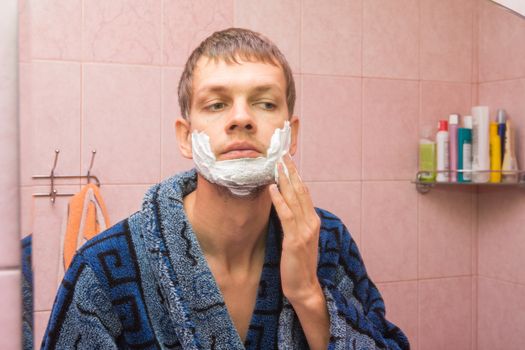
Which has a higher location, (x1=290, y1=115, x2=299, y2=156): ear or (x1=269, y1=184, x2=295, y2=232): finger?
(x1=290, y1=115, x2=299, y2=156): ear

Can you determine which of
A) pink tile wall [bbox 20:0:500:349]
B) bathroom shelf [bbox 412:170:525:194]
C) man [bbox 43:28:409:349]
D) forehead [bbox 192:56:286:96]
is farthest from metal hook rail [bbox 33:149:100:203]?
bathroom shelf [bbox 412:170:525:194]

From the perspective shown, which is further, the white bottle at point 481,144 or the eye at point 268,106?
the white bottle at point 481,144

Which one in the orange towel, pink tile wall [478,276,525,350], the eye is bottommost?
pink tile wall [478,276,525,350]

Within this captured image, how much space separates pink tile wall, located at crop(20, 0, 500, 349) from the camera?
119 cm

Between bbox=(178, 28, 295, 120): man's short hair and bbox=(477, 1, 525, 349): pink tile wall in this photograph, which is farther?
bbox=(477, 1, 525, 349): pink tile wall

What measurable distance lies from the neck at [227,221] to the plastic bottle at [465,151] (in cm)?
85

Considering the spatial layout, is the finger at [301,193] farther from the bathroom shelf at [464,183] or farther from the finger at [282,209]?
Result: the bathroom shelf at [464,183]

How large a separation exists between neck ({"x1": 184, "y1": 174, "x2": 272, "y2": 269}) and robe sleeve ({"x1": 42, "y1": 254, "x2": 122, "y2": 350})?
179 mm

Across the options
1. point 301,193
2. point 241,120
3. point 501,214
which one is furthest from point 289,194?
point 501,214

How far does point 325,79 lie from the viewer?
1.44m

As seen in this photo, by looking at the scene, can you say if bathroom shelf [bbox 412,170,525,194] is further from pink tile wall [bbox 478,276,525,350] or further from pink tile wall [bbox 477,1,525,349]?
pink tile wall [bbox 478,276,525,350]

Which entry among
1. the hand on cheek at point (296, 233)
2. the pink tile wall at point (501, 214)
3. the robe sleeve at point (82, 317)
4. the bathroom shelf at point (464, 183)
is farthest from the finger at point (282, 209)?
the pink tile wall at point (501, 214)

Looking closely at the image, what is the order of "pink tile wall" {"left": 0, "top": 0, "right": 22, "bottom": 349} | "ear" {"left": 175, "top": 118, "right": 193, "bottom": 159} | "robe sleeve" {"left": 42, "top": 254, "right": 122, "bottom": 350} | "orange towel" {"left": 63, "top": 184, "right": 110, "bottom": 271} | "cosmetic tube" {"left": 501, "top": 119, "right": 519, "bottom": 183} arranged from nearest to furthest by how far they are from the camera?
"pink tile wall" {"left": 0, "top": 0, "right": 22, "bottom": 349} < "robe sleeve" {"left": 42, "top": 254, "right": 122, "bottom": 350} < "ear" {"left": 175, "top": 118, "right": 193, "bottom": 159} < "orange towel" {"left": 63, "top": 184, "right": 110, "bottom": 271} < "cosmetic tube" {"left": 501, "top": 119, "right": 519, "bottom": 183}

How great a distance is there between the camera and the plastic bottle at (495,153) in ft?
4.89
